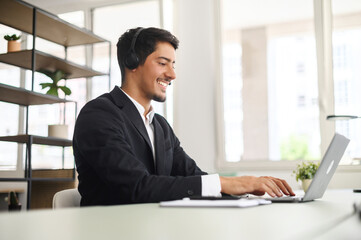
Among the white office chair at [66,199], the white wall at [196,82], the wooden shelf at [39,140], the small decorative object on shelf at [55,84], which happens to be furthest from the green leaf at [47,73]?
the white office chair at [66,199]

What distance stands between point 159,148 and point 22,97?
2394 mm

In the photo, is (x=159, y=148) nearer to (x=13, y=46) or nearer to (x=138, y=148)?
(x=138, y=148)

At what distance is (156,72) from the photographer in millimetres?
2070

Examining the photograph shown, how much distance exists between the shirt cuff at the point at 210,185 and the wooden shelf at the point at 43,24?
285 centimetres

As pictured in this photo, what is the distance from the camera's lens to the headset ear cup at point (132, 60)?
2018mm

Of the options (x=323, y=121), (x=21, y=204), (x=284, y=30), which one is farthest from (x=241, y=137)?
(x=21, y=204)

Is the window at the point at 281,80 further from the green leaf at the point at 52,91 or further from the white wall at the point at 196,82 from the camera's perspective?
the green leaf at the point at 52,91

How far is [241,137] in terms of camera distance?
4.68 meters

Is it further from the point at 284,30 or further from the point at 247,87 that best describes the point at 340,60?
the point at 247,87

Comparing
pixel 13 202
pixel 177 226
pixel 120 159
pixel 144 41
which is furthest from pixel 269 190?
pixel 13 202

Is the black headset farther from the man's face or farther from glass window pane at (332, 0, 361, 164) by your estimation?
glass window pane at (332, 0, 361, 164)

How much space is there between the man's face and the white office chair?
1.93 feet

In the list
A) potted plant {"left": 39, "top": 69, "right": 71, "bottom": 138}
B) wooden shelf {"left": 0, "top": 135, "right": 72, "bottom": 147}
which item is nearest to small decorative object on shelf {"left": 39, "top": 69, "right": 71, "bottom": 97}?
potted plant {"left": 39, "top": 69, "right": 71, "bottom": 138}

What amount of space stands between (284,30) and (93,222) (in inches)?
164
